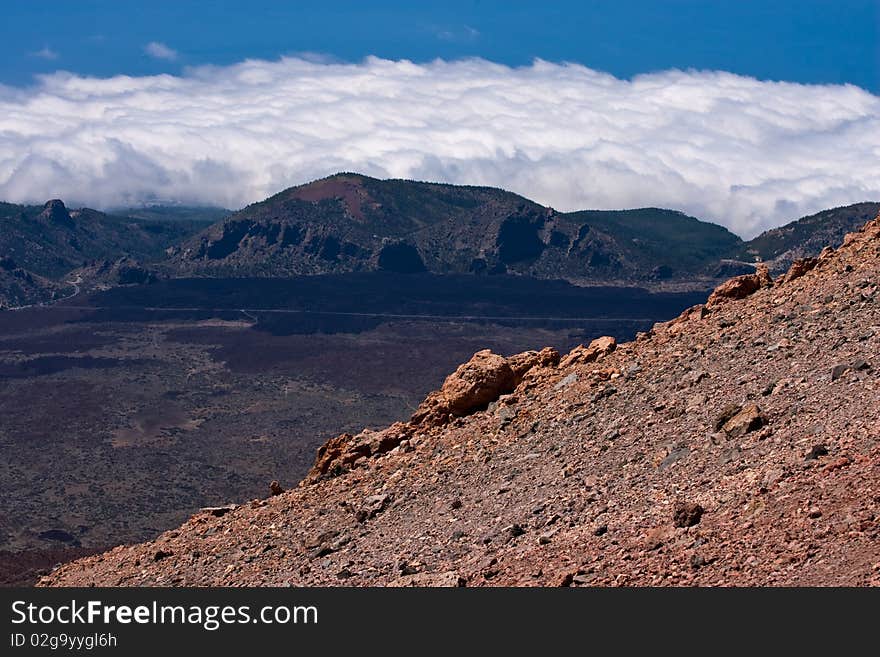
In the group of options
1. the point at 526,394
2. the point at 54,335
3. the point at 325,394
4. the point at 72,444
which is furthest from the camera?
the point at 54,335

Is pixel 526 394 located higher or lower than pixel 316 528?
higher

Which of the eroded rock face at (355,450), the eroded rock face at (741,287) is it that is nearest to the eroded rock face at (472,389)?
the eroded rock face at (355,450)

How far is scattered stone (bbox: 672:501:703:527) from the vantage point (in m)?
15.2

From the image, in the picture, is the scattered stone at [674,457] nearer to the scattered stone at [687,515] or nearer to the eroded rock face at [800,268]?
the scattered stone at [687,515]

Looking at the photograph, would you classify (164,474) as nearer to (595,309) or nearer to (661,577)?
(661,577)

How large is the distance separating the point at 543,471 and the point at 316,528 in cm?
393

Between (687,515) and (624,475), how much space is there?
108 inches

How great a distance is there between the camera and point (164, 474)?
3169 inches

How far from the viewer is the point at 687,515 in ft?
49.9

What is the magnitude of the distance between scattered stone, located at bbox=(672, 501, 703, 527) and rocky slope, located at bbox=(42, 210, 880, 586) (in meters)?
0.03

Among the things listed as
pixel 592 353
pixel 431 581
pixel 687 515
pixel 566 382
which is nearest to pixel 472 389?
pixel 566 382

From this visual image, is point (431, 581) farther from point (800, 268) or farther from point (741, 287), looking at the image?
point (800, 268)

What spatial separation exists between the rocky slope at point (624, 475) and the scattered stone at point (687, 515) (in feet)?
0.09

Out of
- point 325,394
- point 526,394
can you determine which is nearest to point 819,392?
point 526,394
